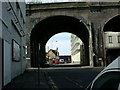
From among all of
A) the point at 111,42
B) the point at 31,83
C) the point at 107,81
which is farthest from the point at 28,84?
the point at 111,42

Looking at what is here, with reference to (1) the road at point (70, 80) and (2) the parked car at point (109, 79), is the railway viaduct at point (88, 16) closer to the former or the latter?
(1) the road at point (70, 80)

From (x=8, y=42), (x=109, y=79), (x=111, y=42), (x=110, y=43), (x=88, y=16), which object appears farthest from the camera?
(x=110, y=43)

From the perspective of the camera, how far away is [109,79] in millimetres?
3150

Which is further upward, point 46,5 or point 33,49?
point 46,5

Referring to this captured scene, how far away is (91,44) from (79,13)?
599 centimetres

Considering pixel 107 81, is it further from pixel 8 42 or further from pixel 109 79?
pixel 8 42

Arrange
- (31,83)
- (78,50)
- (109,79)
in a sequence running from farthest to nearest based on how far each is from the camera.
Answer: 1. (78,50)
2. (31,83)
3. (109,79)

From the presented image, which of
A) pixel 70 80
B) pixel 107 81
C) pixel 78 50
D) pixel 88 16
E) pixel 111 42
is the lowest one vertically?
pixel 70 80

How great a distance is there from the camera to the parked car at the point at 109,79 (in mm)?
3066

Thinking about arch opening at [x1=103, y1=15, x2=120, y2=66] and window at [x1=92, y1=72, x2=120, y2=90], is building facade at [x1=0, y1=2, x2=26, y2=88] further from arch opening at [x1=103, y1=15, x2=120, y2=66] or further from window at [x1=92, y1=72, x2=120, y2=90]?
arch opening at [x1=103, y1=15, x2=120, y2=66]

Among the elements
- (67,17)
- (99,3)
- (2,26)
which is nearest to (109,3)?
(99,3)

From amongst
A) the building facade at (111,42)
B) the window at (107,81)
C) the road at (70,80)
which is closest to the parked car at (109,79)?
the window at (107,81)

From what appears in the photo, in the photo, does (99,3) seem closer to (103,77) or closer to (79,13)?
(79,13)

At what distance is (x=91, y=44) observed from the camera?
4347 centimetres
